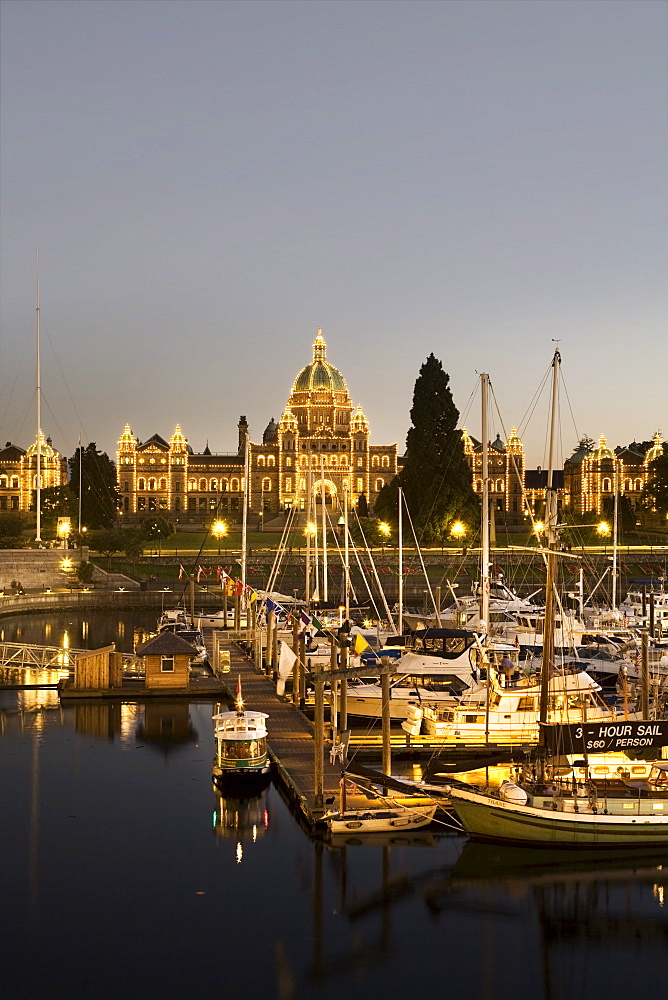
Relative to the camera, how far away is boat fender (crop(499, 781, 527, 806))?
84.6 feet

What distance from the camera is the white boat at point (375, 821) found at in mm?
26750

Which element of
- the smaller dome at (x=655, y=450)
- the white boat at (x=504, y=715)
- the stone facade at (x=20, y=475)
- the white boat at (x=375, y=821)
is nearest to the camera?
the white boat at (x=375, y=821)

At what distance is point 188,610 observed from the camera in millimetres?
78312

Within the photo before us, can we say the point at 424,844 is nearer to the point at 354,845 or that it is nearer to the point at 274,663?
the point at 354,845

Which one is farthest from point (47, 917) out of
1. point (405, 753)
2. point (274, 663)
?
point (274, 663)

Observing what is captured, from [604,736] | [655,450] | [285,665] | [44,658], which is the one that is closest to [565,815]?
[604,736]

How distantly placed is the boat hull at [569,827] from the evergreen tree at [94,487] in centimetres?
8969

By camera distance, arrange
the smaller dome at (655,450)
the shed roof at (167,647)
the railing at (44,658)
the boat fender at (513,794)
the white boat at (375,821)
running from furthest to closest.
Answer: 1. the smaller dome at (655,450)
2. the railing at (44,658)
3. the shed roof at (167,647)
4. the white boat at (375,821)
5. the boat fender at (513,794)

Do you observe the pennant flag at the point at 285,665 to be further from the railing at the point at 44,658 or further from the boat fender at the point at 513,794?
the boat fender at the point at 513,794

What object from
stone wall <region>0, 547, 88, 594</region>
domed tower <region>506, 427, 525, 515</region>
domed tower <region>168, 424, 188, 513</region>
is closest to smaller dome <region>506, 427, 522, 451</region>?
domed tower <region>506, 427, 525, 515</region>

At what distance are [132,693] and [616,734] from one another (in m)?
21.6

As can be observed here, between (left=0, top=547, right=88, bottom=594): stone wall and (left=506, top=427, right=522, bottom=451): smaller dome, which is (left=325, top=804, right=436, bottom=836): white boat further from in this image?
(left=506, top=427, right=522, bottom=451): smaller dome

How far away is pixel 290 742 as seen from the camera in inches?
1351

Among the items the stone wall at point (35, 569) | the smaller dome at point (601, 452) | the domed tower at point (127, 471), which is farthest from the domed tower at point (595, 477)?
the stone wall at point (35, 569)
